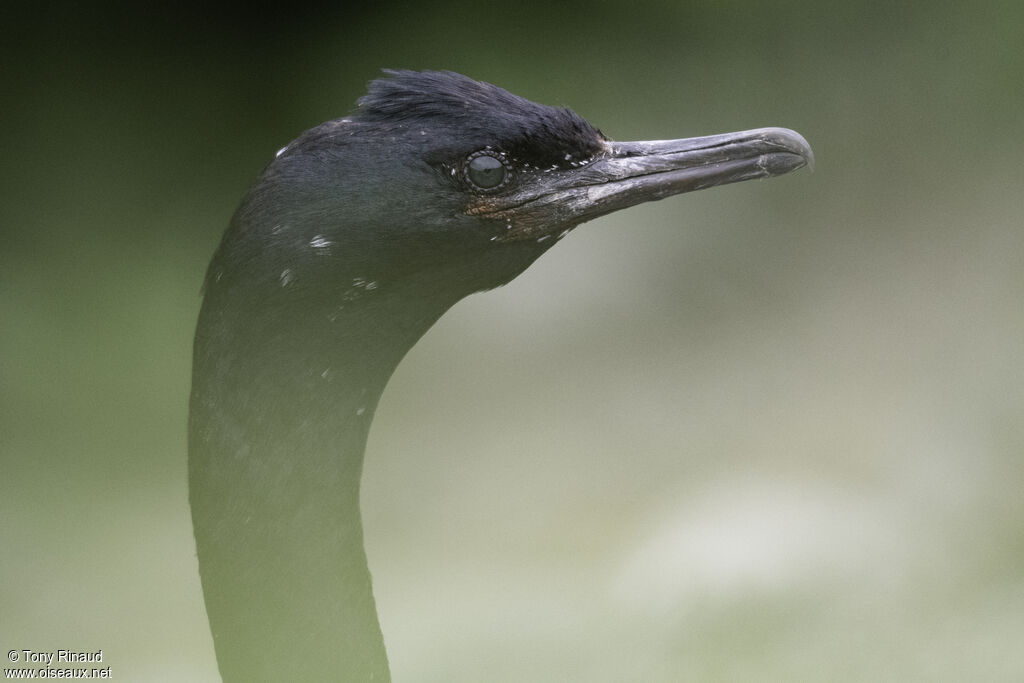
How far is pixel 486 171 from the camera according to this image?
1268 millimetres

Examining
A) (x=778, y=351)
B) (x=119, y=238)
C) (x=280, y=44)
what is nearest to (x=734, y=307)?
(x=778, y=351)

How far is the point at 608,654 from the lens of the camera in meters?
2.79

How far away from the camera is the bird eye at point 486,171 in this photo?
49.5 inches

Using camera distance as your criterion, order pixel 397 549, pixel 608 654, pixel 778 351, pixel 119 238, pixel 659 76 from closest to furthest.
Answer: pixel 608 654 < pixel 119 238 < pixel 397 549 < pixel 659 76 < pixel 778 351

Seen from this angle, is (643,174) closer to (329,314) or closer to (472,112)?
(472,112)

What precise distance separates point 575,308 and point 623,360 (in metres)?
0.29

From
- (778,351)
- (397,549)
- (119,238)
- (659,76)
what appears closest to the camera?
(119,238)

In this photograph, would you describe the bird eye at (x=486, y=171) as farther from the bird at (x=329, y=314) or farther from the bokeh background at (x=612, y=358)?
the bokeh background at (x=612, y=358)

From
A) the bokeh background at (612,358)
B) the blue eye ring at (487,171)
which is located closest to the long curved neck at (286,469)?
the blue eye ring at (487,171)

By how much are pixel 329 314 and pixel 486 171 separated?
0.25 m

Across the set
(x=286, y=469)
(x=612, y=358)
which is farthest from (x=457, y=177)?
(x=612, y=358)

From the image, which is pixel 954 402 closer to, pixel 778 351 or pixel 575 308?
pixel 778 351

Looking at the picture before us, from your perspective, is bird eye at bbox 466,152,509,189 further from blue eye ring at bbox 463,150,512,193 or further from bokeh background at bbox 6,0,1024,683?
bokeh background at bbox 6,0,1024,683

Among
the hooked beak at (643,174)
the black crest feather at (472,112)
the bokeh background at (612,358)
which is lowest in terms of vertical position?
the hooked beak at (643,174)
